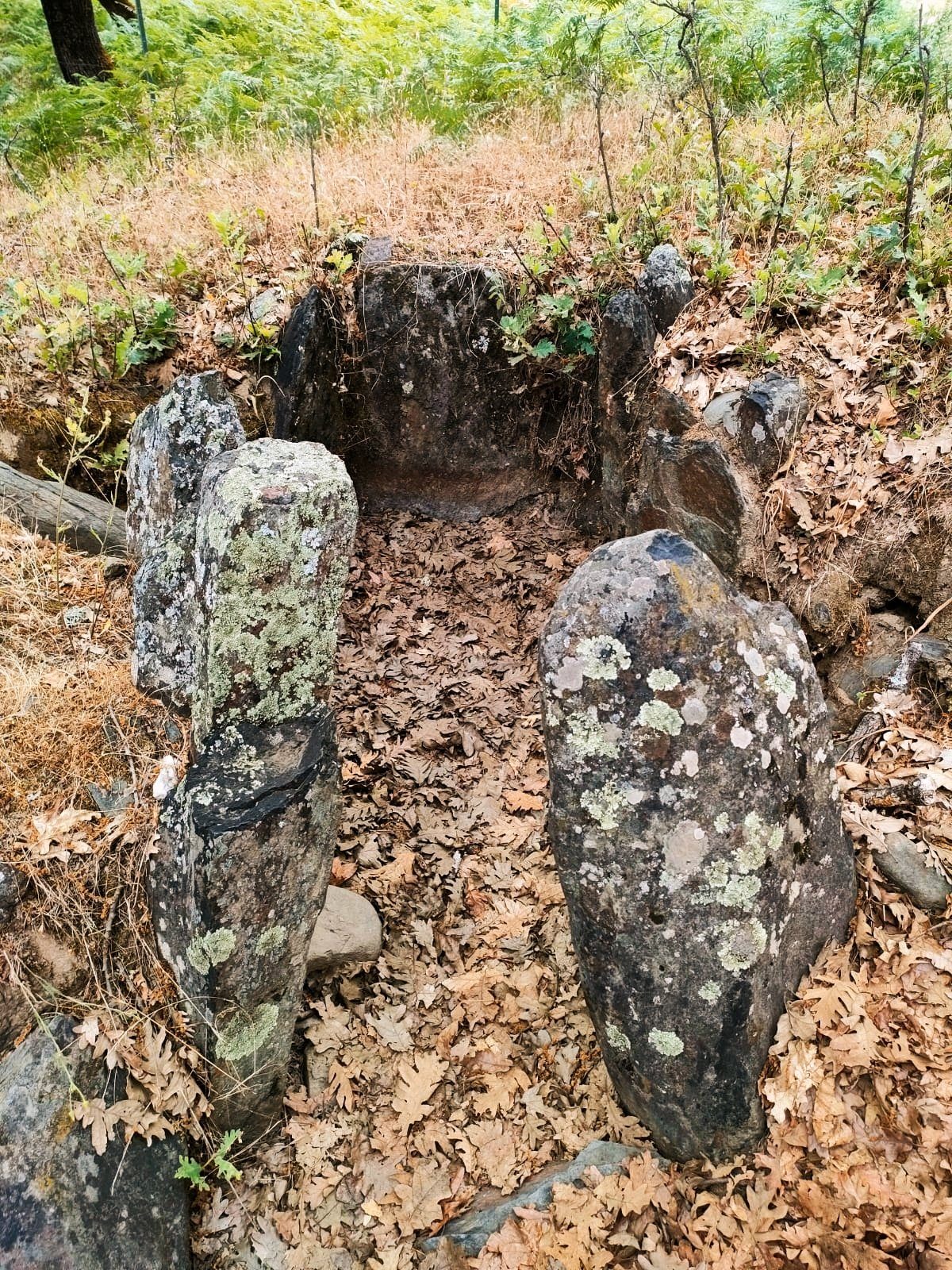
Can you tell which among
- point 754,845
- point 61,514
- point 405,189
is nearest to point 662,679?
point 754,845

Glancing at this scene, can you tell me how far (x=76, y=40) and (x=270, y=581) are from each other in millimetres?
11325

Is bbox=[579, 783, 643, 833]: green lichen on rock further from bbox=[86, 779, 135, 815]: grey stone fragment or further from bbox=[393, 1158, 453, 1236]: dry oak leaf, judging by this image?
bbox=[86, 779, 135, 815]: grey stone fragment

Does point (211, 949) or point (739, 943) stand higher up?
point (739, 943)

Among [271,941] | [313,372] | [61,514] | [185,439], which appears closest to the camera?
[271,941]

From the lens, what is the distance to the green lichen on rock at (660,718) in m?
3.19

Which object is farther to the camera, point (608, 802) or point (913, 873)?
point (913, 873)

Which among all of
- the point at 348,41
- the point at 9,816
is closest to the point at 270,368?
the point at 9,816

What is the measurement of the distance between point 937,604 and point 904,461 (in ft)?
2.98

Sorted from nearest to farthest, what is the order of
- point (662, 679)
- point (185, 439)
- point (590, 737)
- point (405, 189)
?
point (662, 679), point (590, 737), point (185, 439), point (405, 189)

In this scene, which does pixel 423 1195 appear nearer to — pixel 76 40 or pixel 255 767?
pixel 255 767

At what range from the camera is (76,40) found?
35.1ft

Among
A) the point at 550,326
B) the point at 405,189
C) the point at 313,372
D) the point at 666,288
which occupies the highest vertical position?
the point at 405,189

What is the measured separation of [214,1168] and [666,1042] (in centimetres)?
247

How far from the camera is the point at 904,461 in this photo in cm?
484
